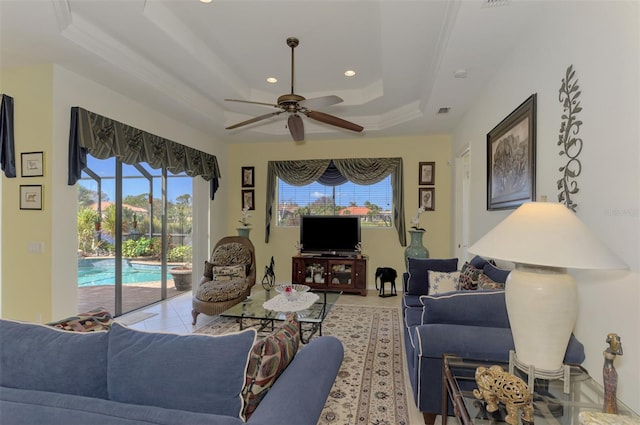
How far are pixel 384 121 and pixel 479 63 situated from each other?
7.31 feet

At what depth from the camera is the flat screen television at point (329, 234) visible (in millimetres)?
5531

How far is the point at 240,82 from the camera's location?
4164 millimetres

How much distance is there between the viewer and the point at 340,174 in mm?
5840

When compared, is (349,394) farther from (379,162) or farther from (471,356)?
(379,162)

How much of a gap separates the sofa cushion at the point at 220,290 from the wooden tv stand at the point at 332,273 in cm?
159

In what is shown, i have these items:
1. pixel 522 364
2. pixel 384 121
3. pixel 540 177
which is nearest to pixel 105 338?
pixel 522 364

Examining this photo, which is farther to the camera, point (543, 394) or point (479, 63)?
point (479, 63)

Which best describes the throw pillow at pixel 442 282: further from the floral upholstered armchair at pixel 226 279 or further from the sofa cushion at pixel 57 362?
the sofa cushion at pixel 57 362

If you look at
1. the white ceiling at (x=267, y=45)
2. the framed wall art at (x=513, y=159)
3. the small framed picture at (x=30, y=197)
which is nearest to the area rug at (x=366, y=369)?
the framed wall art at (x=513, y=159)

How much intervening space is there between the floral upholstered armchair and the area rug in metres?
0.27

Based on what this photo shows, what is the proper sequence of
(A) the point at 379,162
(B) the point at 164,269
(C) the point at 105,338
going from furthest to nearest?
(A) the point at 379,162 < (B) the point at 164,269 < (C) the point at 105,338

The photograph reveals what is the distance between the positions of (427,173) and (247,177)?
3.39m

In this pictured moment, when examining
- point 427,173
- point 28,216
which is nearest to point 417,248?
point 427,173

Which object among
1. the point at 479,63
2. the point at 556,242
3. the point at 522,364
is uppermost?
the point at 479,63
